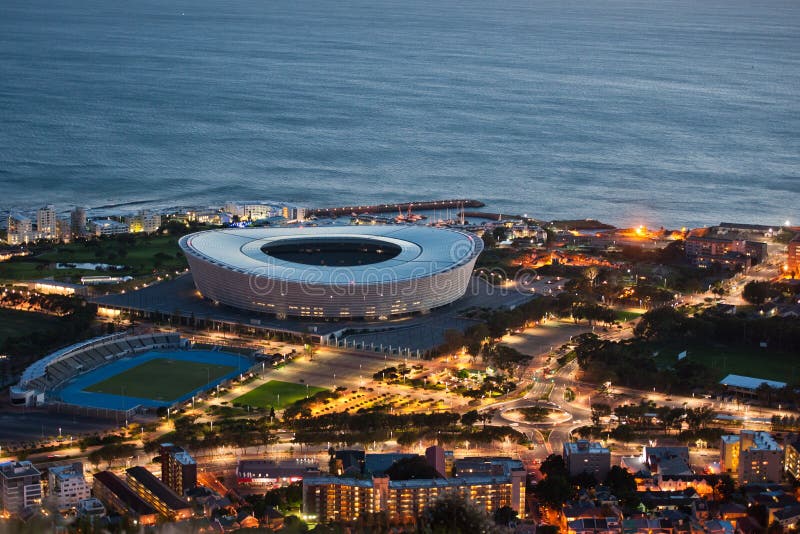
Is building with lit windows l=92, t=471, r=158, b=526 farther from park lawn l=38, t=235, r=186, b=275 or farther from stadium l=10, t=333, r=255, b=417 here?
park lawn l=38, t=235, r=186, b=275

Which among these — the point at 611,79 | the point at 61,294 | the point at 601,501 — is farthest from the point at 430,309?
the point at 611,79

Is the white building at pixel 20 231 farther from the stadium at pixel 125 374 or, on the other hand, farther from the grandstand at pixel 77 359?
the stadium at pixel 125 374

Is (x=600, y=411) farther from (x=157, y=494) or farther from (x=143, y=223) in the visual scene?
(x=143, y=223)

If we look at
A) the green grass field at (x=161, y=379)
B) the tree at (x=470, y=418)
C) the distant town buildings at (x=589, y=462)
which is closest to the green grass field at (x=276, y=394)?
the green grass field at (x=161, y=379)

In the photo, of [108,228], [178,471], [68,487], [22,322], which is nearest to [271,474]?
[178,471]

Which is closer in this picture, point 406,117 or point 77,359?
point 77,359

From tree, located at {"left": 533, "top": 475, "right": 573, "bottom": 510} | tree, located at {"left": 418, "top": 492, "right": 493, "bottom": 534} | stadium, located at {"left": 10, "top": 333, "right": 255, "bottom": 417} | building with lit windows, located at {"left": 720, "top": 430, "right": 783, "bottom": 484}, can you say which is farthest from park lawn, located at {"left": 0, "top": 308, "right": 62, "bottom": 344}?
building with lit windows, located at {"left": 720, "top": 430, "right": 783, "bottom": 484}

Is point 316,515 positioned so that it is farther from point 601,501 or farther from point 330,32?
point 330,32
